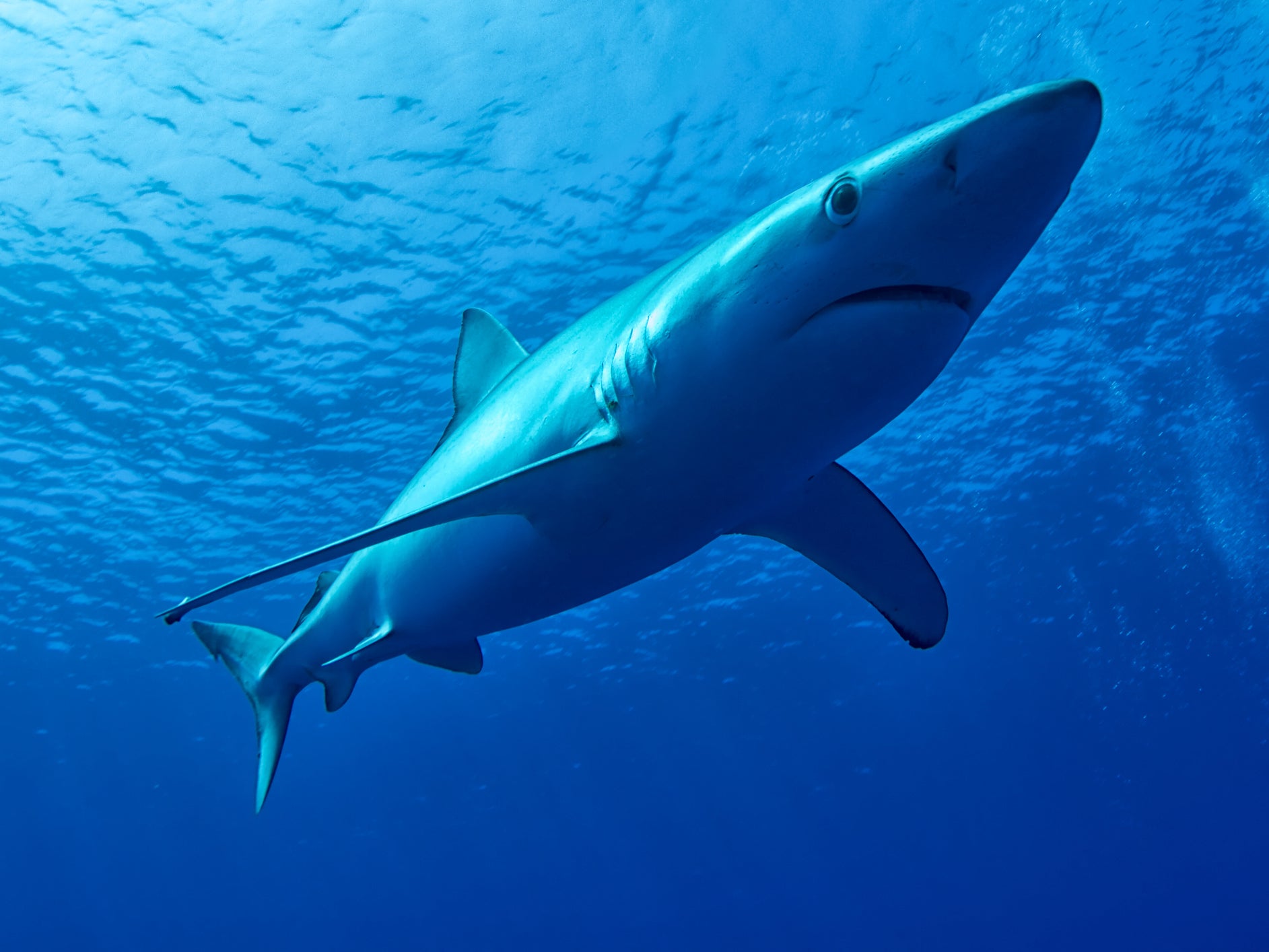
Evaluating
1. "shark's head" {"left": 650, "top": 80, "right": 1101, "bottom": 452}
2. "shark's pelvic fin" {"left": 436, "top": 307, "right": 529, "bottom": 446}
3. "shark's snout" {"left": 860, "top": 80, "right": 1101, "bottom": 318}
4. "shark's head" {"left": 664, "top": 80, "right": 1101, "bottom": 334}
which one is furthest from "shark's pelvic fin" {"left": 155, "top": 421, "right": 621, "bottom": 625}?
"shark's pelvic fin" {"left": 436, "top": 307, "right": 529, "bottom": 446}

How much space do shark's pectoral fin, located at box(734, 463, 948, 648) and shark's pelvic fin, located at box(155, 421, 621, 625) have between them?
0.99m

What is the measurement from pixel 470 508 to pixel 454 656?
183cm

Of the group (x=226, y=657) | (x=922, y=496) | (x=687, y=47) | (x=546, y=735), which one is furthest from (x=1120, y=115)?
(x=546, y=735)

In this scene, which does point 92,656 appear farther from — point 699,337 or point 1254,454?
point 1254,454

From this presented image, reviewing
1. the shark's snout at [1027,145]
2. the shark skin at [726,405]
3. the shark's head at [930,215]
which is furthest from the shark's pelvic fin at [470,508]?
the shark's snout at [1027,145]

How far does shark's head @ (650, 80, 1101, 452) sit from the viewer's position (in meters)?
1.68

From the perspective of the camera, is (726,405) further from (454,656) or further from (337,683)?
(337,683)

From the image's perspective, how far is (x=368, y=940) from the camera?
Answer: 78.4 m

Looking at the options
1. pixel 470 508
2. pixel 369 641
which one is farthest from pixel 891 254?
pixel 369 641

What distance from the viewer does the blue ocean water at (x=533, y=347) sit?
32.7 feet

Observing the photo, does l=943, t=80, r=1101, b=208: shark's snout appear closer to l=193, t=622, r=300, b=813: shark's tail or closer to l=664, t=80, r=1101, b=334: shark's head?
l=664, t=80, r=1101, b=334: shark's head

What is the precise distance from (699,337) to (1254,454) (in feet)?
92.9

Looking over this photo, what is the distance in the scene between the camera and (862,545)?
3.50m

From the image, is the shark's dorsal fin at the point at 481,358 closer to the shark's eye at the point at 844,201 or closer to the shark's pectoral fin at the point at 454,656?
the shark's pectoral fin at the point at 454,656
